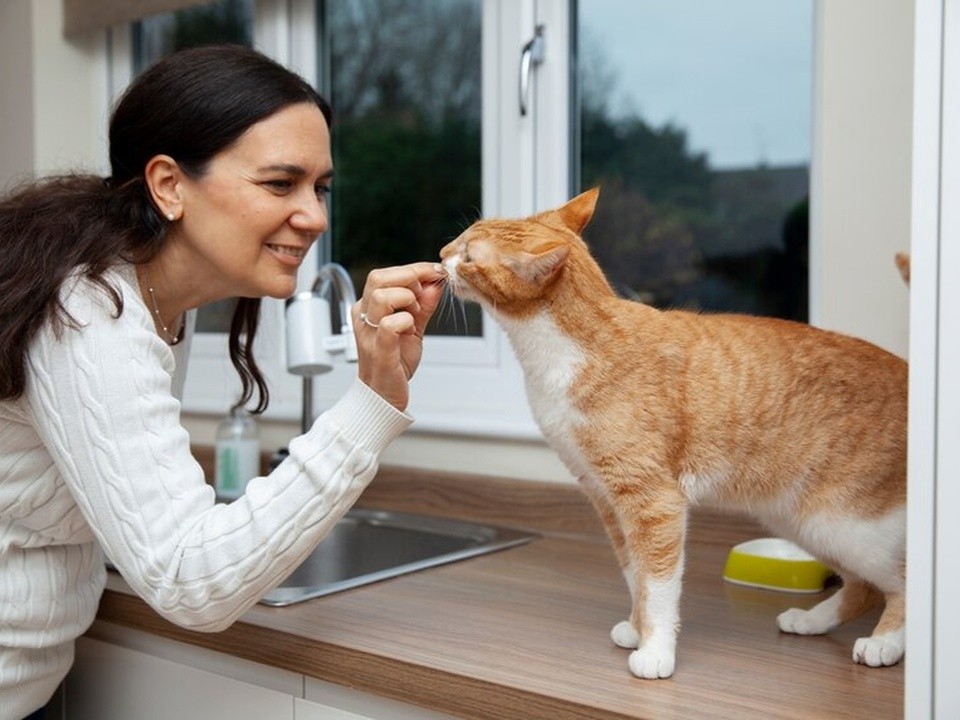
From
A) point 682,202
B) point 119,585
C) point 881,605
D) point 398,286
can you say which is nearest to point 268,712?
point 119,585

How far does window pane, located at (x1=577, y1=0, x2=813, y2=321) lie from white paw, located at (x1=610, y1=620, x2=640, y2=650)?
0.90 meters

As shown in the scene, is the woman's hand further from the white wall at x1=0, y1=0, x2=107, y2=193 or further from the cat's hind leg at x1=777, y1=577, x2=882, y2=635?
the white wall at x1=0, y1=0, x2=107, y2=193

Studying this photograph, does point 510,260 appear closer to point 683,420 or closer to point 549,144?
point 683,420

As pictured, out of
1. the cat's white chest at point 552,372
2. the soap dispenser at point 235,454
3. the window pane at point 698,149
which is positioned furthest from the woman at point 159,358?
the window pane at point 698,149

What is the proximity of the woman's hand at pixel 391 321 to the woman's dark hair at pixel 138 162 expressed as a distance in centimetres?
24

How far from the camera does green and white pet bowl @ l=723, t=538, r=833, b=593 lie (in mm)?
1294

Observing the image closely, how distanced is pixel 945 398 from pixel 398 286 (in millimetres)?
530

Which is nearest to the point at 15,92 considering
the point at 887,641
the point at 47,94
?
the point at 47,94

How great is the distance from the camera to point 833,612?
1.10 m

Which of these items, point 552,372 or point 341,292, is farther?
point 341,292

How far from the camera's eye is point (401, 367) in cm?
104

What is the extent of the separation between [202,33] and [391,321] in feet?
5.11

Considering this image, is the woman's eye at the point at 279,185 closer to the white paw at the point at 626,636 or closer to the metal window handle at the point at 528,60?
the white paw at the point at 626,636

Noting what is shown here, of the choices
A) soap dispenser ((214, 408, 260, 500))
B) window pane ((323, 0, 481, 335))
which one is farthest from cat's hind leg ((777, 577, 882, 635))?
soap dispenser ((214, 408, 260, 500))
